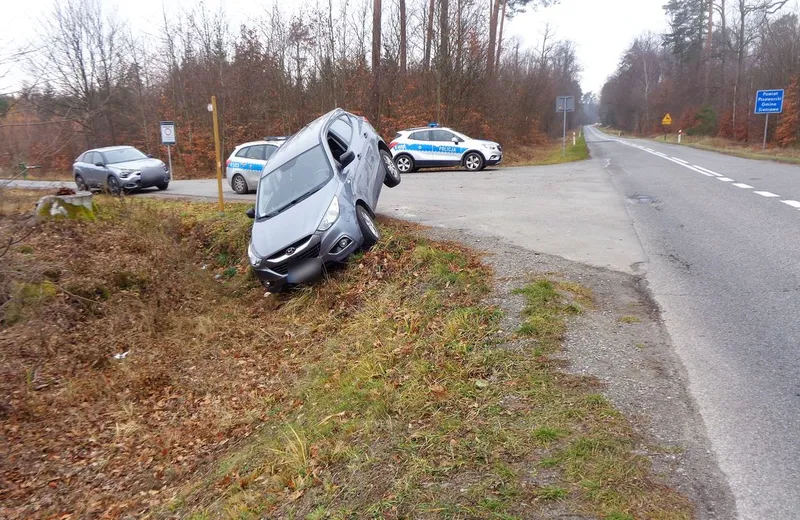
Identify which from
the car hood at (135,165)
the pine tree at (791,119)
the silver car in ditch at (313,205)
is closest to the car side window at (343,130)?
the silver car in ditch at (313,205)

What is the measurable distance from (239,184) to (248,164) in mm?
697

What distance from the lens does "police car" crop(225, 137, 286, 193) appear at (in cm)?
1683

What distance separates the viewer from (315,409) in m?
5.09

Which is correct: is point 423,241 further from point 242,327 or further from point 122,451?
point 122,451

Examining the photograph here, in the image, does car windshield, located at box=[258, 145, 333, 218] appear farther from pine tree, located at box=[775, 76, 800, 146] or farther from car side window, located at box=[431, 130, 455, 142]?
pine tree, located at box=[775, 76, 800, 146]

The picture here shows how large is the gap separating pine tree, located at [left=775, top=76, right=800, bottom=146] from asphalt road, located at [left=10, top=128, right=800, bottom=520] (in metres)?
20.3

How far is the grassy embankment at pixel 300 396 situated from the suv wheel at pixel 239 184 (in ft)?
22.5

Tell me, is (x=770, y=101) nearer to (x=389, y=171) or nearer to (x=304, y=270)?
(x=389, y=171)

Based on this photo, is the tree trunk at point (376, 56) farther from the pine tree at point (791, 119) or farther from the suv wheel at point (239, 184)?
the pine tree at point (791, 119)

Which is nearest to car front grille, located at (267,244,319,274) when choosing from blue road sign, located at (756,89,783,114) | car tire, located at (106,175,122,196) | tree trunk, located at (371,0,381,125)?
car tire, located at (106,175,122,196)

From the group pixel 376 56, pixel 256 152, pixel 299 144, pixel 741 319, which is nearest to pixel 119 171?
pixel 256 152

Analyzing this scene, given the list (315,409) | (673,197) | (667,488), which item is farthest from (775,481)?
(673,197)

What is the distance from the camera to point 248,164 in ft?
55.5

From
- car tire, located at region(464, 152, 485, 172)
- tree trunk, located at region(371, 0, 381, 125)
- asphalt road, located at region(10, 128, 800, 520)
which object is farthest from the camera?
tree trunk, located at region(371, 0, 381, 125)
